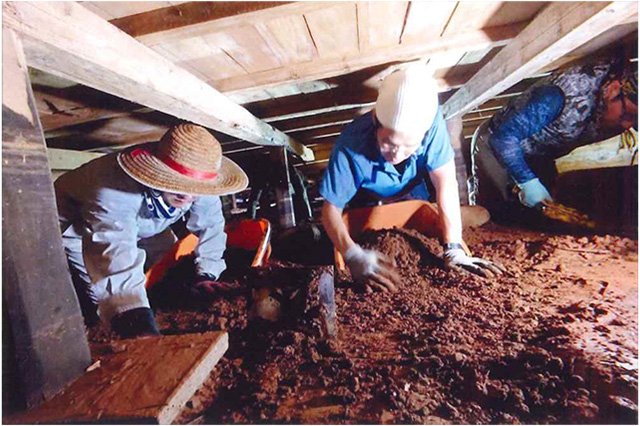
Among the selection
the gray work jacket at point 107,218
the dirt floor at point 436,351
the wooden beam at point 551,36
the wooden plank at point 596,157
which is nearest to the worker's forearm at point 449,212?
the dirt floor at point 436,351

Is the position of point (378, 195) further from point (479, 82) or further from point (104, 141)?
point (104, 141)

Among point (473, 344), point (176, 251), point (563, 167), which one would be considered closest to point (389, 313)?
point (473, 344)

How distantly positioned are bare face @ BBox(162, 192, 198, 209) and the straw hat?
0.21 m

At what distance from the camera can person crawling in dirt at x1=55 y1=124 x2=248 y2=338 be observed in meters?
1.70

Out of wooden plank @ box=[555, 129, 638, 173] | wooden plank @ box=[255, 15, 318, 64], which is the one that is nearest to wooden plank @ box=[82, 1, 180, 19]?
wooden plank @ box=[255, 15, 318, 64]

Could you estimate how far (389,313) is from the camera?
1784mm

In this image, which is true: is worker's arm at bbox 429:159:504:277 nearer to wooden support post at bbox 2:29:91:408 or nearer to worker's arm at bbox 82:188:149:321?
worker's arm at bbox 82:188:149:321

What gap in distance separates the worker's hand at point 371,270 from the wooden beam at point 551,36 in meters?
1.40

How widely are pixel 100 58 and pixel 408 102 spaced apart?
4.66 feet

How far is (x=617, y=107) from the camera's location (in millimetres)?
2893

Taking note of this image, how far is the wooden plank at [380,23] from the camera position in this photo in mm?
1616

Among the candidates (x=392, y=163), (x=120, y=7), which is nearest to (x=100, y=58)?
(x=120, y=7)

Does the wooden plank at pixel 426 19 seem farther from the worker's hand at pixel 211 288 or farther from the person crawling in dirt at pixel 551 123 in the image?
the worker's hand at pixel 211 288

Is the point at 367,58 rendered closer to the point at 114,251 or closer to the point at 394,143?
the point at 394,143
